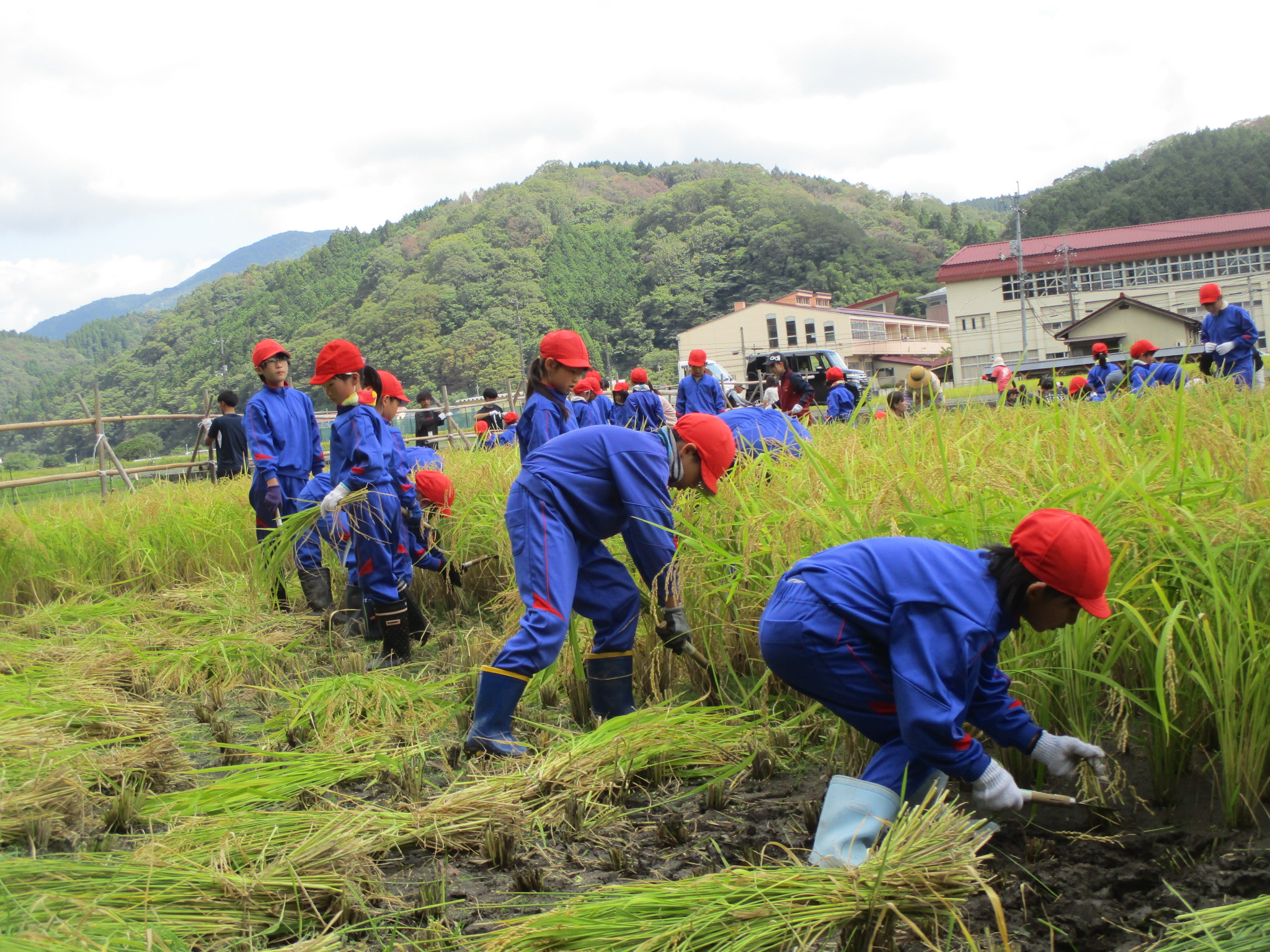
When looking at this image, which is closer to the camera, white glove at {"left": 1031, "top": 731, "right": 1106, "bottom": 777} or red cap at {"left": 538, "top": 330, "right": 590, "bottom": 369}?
white glove at {"left": 1031, "top": 731, "right": 1106, "bottom": 777}

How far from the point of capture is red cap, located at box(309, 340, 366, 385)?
14.8 feet

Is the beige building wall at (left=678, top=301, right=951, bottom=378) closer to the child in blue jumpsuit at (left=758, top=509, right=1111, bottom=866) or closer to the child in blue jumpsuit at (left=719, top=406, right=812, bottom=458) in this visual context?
the child in blue jumpsuit at (left=719, top=406, right=812, bottom=458)

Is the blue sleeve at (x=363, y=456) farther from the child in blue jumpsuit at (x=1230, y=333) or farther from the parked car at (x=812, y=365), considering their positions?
the parked car at (x=812, y=365)

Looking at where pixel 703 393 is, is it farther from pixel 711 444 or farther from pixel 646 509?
pixel 646 509

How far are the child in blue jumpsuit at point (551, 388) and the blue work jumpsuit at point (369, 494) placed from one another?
0.76 m

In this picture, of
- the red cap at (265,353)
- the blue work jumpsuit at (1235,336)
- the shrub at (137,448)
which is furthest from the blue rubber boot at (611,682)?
the shrub at (137,448)

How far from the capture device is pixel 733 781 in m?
2.78

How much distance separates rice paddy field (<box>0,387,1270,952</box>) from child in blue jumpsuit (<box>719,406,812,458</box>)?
432mm

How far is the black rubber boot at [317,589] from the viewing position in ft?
18.5

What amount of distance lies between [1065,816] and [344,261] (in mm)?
82016

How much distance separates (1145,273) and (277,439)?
45.8m

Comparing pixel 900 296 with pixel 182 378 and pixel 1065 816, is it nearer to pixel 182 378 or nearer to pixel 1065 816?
pixel 182 378

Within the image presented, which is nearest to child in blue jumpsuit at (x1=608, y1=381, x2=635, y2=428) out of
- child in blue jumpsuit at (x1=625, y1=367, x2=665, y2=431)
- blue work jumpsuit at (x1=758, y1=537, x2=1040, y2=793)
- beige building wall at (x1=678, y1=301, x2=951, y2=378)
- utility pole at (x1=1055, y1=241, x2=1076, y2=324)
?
child in blue jumpsuit at (x1=625, y1=367, x2=665, y2=431)

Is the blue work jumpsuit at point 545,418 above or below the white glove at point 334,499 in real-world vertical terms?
above
